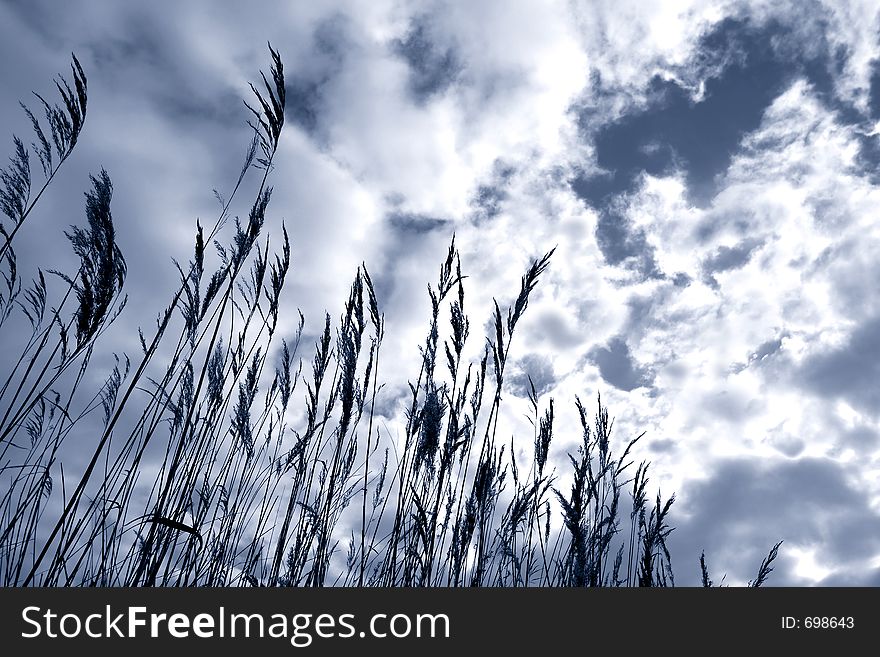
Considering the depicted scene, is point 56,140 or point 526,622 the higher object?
point 56,140

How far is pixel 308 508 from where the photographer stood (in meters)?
2.58

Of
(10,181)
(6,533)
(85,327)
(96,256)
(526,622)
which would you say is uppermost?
(10,181)

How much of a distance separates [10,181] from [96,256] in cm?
48

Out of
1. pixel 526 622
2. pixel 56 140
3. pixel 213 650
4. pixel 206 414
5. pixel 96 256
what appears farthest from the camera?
pixel 206 414

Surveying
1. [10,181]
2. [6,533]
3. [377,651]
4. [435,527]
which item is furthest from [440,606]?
[10,181]

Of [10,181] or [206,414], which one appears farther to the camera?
[206,414]

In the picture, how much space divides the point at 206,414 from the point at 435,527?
121 centimetres

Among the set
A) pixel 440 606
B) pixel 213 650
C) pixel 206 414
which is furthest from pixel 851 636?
pixel 206 414

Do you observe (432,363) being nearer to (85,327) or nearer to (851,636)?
(85,327)

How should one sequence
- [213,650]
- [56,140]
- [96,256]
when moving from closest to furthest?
1. [213,650]
2. [96,256]
3. [56,140]

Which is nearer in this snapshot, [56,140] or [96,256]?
[96,256]

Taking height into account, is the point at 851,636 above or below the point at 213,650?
above

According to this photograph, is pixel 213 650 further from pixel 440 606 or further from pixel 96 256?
pixel 96 256

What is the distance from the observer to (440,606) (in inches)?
59.9
